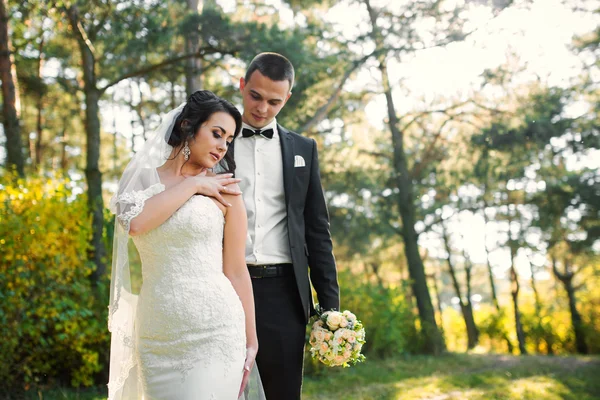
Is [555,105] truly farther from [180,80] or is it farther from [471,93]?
[180,80]

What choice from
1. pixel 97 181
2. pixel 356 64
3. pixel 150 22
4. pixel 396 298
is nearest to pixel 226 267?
pixel 97 181

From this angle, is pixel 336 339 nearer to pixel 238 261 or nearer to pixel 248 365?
pixel 248 365

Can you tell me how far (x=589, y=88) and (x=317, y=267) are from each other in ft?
42.3

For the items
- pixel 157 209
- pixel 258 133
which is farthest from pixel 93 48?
pixel 157 209

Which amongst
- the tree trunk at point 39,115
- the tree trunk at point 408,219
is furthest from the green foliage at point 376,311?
the tree trunk at point 39,115

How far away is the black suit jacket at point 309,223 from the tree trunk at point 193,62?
6.41 metres

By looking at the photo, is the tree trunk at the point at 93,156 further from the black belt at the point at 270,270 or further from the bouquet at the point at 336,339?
the bouquet at the point at 336,339

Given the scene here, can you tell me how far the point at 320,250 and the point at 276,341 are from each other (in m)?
0.55

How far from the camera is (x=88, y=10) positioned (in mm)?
8586

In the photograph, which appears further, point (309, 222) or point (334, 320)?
point (309, 222)

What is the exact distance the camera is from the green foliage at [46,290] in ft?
19.7

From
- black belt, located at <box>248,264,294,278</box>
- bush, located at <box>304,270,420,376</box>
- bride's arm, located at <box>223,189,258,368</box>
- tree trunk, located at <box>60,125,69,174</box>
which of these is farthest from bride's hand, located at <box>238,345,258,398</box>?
tree trunk, located at <box>60,125,69,174</box>

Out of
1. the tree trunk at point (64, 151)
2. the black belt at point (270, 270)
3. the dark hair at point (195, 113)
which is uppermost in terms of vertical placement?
the tree trunk at point (64, 151)

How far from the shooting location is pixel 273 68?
3.16m
